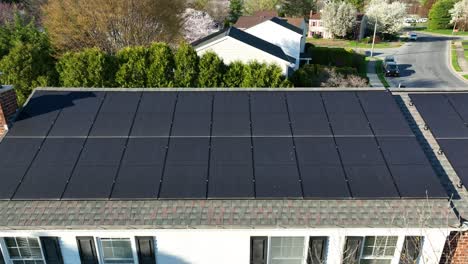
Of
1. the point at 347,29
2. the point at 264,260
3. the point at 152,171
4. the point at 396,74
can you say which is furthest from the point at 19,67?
the point at 347,29

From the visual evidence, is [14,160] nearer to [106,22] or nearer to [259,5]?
[106,22]

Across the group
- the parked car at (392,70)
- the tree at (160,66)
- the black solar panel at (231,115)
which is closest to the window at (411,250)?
the black solar panel at (231,115)

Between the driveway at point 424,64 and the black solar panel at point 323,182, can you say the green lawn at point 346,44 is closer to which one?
the driveway at point 424,64

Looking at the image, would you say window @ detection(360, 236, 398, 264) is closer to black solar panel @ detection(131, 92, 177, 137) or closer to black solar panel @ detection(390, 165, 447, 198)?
black solar panel @ detection(390, 165, 447, 198)

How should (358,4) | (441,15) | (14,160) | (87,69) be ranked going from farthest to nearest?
(358,4)
(441,15)
(87,69)
(14,160)

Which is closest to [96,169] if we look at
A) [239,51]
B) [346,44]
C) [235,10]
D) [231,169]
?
[231,169]

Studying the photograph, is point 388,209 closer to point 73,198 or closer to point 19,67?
point 73,198
